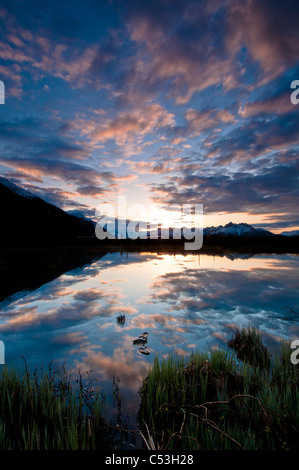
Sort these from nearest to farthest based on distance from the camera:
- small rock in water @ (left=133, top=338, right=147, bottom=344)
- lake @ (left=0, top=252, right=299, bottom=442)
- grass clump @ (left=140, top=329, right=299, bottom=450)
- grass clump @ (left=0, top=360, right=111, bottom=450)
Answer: grass clump @ (left=140, top=329, right=299, bottom=450) → grass clump @ (left=0, top=360, right=111, bottom=450) → lake @ (left=0, top=252, right=299, bottom=442) → small rock in water @ (left=133, top=338, right=147, bottom=344)

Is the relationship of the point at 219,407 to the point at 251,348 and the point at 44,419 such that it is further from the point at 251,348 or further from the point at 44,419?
the point at 251,348

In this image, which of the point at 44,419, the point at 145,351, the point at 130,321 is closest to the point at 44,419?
the point at 44,419

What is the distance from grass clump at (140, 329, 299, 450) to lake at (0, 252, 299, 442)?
31.3 inches

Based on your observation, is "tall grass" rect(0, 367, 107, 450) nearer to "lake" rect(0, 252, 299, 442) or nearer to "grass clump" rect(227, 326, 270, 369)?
"lake" rect(0, 252, 299, 442)

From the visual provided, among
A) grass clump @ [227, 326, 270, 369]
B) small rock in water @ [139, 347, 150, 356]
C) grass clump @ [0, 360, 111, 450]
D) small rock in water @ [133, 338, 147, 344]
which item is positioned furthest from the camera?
small rock in water @ [133, 338, 147, 344]

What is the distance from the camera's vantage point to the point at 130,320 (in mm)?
10672

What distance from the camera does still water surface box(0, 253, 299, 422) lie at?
7.17 meters

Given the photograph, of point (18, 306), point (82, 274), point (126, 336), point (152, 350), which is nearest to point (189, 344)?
point (152, 350)

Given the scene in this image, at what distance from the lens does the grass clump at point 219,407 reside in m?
3.18

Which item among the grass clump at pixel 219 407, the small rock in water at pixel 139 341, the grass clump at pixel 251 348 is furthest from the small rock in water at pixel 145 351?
the grass clump at pixel 251 348

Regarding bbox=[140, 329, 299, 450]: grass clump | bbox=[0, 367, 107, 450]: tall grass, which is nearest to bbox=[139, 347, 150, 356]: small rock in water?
bbox=[140, 329, 299, 450]: grass clump

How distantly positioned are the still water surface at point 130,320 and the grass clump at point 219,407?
88cm

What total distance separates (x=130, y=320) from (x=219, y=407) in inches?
273
